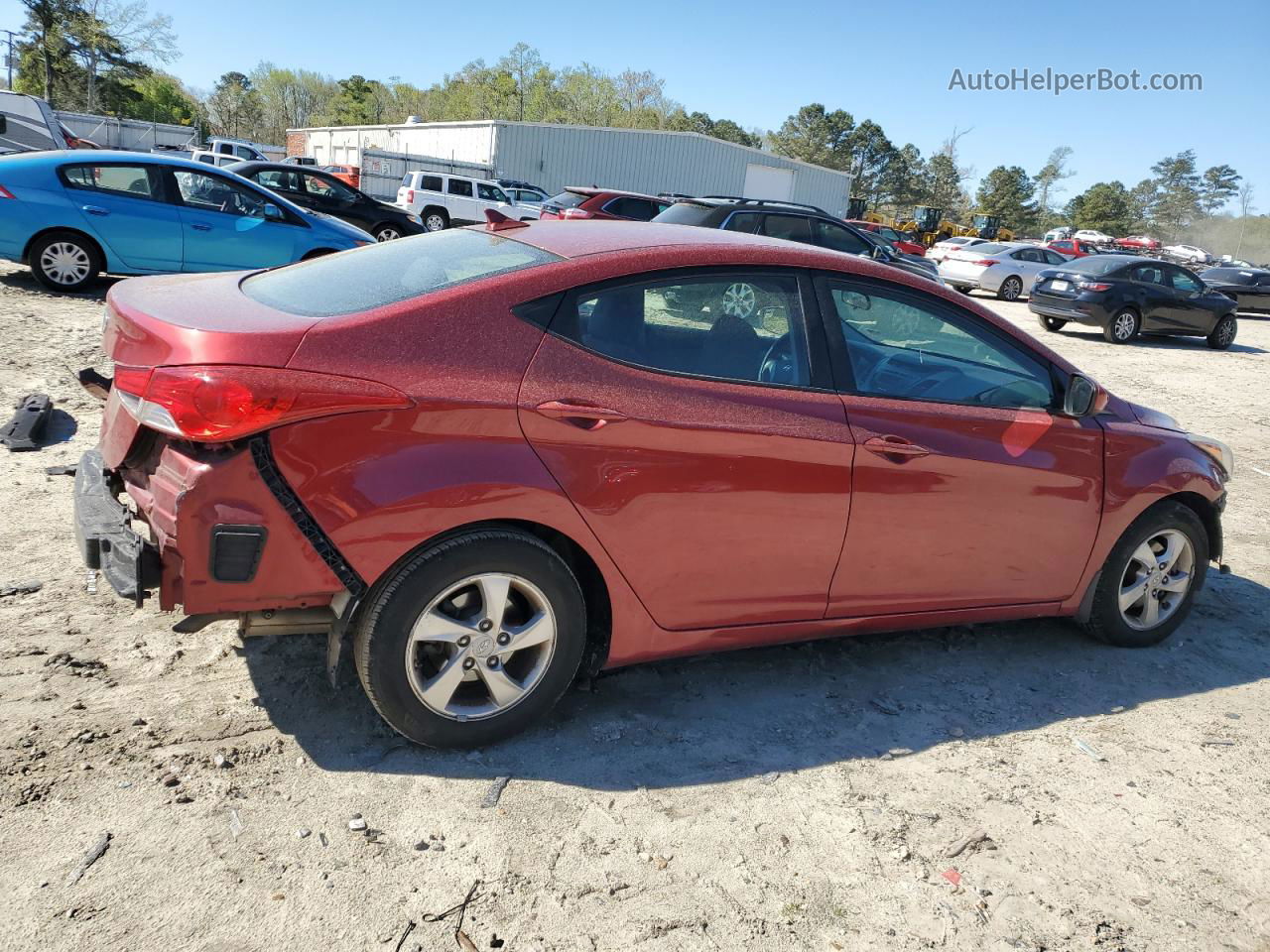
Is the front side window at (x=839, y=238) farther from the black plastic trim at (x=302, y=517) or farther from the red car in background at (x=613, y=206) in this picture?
the black plastic trim at (x=302, y=517)

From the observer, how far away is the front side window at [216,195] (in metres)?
10.2

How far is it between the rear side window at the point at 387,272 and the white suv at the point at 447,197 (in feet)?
80.5

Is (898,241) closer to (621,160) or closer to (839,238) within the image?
(839,238)

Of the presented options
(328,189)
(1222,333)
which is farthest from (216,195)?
(1222,333)

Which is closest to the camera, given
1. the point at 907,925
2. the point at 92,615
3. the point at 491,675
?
the point at 907,925

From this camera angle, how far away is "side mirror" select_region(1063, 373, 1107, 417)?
3.95m

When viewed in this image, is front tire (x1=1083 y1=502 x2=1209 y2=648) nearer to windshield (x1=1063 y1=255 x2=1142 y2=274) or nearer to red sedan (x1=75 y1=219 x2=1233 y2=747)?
red sedan (x1=75 y1=219 x2=1233 y2=747)

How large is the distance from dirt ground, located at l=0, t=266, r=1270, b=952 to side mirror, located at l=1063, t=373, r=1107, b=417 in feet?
1.97

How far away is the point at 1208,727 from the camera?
12.7ft

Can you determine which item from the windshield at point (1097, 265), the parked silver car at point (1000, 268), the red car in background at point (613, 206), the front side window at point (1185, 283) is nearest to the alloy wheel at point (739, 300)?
the red car in background at point (613, 206)

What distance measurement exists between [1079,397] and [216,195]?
9.38 meters

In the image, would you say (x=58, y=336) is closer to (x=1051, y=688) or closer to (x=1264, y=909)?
(x=1051, y=688)

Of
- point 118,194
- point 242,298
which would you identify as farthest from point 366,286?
point 118,194

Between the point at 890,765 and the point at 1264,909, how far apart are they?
3.63 ft
